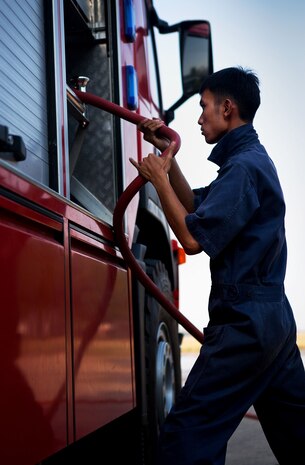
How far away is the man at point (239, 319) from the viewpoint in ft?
7.05

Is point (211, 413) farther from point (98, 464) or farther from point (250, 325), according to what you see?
point (98, 464)

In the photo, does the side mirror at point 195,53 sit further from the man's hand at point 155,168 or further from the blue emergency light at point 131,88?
the man's hand at point 155,168

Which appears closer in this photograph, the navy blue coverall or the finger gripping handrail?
the navy blue coverall

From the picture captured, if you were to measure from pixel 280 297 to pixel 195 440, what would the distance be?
506 mm

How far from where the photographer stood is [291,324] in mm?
2350

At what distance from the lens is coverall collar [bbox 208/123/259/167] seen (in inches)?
96.0

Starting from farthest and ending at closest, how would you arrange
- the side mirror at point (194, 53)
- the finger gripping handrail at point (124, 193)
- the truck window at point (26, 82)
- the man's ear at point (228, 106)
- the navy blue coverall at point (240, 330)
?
the side mirror at point (194, 53)
the finger gripping handrail at point (124, 193)
the man's ear at point (228, 106)
the navy blue coverall at point (240, 330)
the truck window at point (26, 82)

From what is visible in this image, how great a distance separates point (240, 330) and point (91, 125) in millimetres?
1409

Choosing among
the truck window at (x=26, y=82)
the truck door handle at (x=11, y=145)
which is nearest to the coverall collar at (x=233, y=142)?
the truck window at (x=26, y=82)

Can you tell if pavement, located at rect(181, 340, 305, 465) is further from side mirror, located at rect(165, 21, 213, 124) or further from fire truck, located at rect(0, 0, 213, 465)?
side mirror, located at rect(165, 21, 213, 124)

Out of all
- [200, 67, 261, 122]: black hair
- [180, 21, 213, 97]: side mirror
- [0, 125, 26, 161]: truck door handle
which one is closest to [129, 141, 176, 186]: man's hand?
[200, 67, 261, 122]: black hair

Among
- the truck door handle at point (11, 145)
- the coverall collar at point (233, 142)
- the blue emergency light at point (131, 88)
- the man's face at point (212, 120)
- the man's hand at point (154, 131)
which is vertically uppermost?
the blue emergency light at point (131, 88)

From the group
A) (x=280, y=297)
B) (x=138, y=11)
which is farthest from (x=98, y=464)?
(x=138, y=11)

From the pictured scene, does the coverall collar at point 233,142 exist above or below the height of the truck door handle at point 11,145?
above
